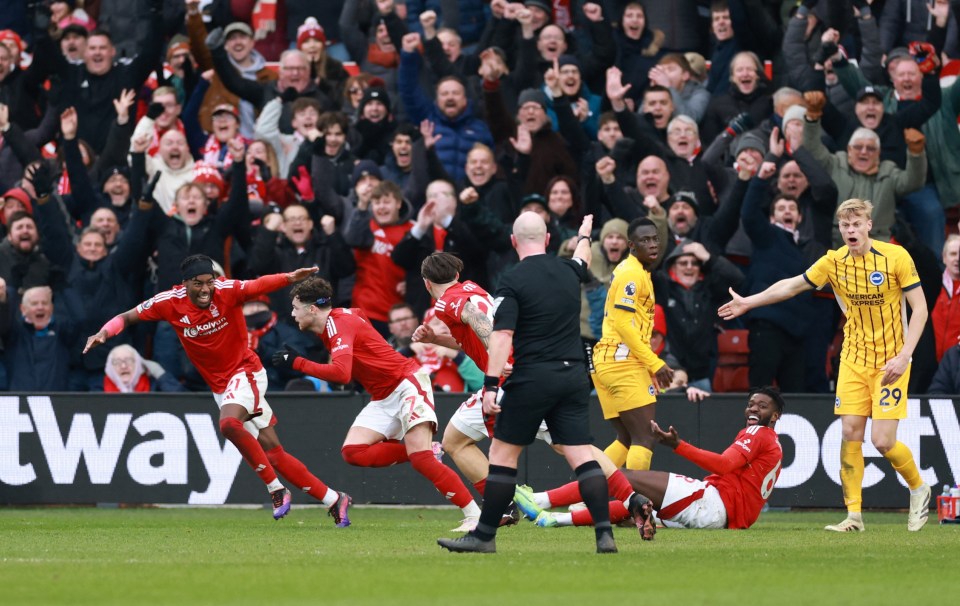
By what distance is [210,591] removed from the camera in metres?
8.64

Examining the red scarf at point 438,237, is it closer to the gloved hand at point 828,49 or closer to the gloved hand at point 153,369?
the gloved hand at point 153,369

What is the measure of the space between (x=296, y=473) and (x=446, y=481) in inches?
71.1

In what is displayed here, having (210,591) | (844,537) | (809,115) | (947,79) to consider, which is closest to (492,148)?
(809,115)

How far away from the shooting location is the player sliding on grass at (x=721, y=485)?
12.7 metres

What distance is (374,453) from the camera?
1385 centimetres

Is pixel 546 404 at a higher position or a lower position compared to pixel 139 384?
higher

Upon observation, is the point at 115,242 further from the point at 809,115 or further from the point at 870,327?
the point at 870,327

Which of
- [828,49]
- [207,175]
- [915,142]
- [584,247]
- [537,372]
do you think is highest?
[828,49]

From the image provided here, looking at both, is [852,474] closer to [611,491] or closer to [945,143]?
[611,491]

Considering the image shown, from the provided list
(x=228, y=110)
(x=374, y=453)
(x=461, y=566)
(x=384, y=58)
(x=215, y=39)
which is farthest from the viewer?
(x=384, y=58)

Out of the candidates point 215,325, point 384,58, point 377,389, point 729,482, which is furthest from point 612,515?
point 384,58

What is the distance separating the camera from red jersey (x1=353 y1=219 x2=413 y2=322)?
18234 millimetres

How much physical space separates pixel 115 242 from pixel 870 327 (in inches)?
374

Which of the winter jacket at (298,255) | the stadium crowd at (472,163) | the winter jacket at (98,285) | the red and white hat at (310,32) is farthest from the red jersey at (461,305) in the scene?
the red and white hat at (310,32)
